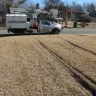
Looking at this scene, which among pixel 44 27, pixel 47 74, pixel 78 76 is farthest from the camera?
pixel 44 27

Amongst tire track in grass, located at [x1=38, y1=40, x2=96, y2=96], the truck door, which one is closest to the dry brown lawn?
tire track in grass, located at [x1=38, y1=40, x2=96, y2=96]

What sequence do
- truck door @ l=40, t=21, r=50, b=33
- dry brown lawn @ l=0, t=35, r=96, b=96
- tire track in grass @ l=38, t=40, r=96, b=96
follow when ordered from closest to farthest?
dry brown lawn @ l=0, t=35, r=96, b=96
tire track in grass @ l=38, t=40, r=96, b=96
truck door @ l=40, t=21, r=50, b=33

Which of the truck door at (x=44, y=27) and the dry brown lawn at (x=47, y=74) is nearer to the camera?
the dry brown lawn at (x=47, y=74)

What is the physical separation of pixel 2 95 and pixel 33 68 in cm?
334

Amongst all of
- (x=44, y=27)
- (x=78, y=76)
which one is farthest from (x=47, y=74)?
(x=44, y=27)

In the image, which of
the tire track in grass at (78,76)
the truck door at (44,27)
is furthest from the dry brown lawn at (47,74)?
→ the truck door at (44,27)

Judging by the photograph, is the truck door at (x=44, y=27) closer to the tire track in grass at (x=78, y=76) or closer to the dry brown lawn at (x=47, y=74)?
the dry brown lawn at (x=47, y=74)

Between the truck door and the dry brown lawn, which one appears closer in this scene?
the dry brown lawn

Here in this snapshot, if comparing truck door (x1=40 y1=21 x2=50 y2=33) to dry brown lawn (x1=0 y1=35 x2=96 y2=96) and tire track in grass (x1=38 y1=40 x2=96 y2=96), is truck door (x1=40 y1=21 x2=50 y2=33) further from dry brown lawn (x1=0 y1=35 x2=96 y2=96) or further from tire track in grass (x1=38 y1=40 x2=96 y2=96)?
tire track in grass (x1=38 y1=40 x2=96 y2=96)

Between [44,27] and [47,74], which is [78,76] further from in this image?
[44,27]

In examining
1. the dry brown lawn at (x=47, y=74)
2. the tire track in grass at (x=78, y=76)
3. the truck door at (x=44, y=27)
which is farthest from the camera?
the truck door at (x=44, y=27)

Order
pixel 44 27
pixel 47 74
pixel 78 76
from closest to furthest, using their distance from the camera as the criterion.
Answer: pixel 78 76 < pixel 47 74 < pixel 44 27

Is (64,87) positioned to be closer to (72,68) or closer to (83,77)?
(83,77)

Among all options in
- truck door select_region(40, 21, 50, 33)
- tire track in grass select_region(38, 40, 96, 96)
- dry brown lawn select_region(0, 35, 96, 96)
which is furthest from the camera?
truck door select_region(40, 21, 50, 33)
